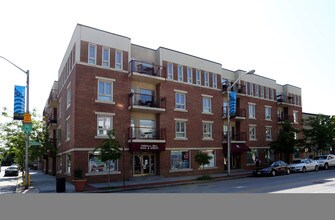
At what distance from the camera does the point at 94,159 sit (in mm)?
24453

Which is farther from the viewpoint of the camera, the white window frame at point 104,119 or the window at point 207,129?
the window at point 207,129

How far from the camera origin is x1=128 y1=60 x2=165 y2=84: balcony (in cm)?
2692

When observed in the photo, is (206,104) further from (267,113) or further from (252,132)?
(267,113)

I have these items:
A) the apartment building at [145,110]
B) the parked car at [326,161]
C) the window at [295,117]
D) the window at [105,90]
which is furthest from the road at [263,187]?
the window at [295,117]

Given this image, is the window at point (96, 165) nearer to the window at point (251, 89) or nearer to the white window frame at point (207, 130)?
the white window frame at point (207, 130)

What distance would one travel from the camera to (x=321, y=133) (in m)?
40.4

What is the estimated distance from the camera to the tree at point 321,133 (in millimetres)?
40406

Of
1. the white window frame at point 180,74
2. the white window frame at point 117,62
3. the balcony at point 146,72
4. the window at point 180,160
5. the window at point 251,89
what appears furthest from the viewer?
the window at point 251,89

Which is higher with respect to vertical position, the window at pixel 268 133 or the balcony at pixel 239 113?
the balcony at pixel 239 113

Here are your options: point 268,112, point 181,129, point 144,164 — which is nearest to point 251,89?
point 268,112

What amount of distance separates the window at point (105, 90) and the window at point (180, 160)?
8450 millimetres

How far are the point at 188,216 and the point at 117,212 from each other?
7.42 feet

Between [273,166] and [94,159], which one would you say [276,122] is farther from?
[94,159]

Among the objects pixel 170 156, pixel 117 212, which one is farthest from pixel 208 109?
pixel 117 212
